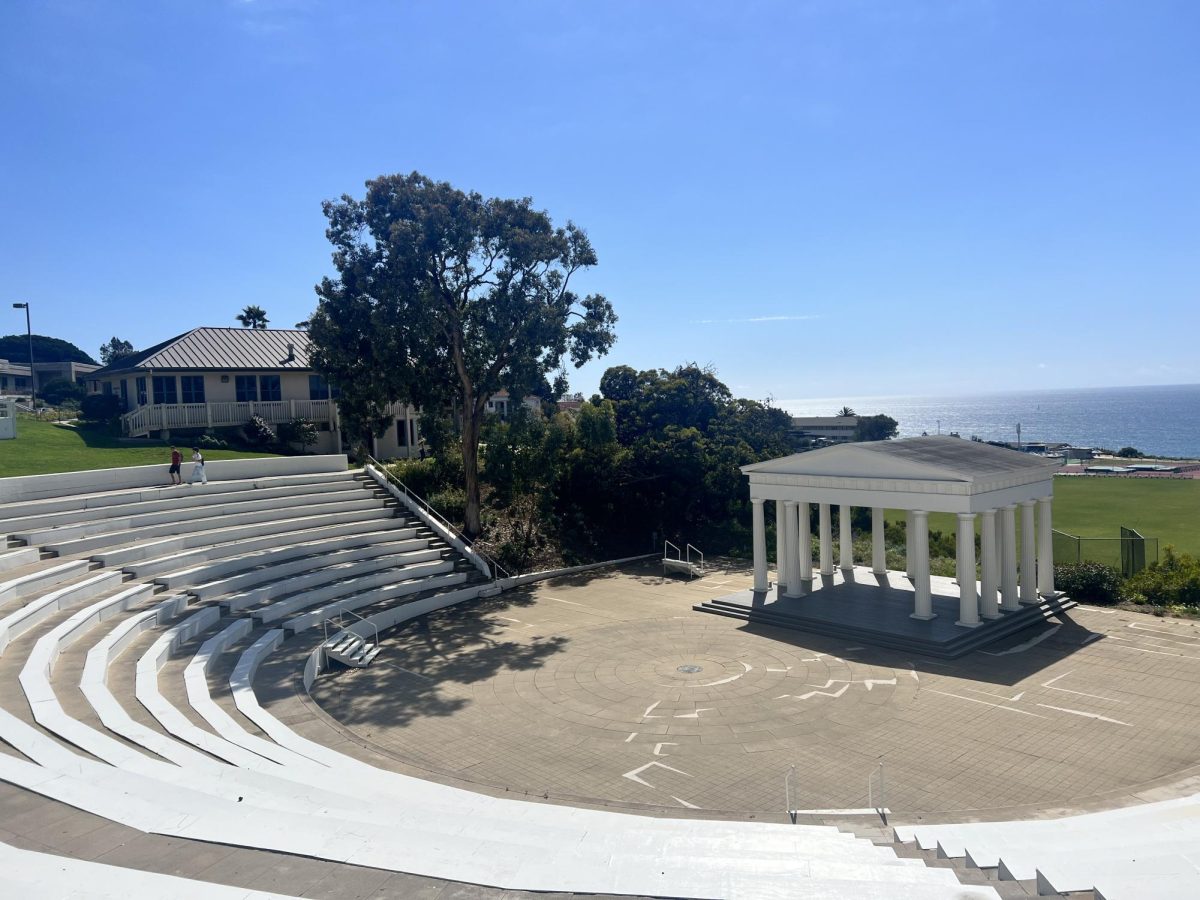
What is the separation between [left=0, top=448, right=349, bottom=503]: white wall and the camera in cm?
2838

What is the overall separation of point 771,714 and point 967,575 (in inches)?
356

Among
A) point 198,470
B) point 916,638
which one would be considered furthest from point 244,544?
point 916,638

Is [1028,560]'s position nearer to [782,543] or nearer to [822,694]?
[782,543]

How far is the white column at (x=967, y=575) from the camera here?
913 inches

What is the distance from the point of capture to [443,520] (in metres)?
34.8

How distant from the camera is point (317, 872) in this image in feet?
27.3

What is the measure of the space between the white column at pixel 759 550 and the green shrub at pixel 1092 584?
10.1 m

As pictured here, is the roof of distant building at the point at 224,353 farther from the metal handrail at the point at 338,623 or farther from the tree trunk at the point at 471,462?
the metal handrail at the point at 338,623

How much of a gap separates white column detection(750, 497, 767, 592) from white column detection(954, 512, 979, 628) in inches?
263

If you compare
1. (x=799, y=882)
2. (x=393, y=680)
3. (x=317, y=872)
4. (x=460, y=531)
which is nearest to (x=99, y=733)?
(x=317, y=872)

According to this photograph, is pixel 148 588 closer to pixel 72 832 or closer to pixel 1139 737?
pixel 72 832

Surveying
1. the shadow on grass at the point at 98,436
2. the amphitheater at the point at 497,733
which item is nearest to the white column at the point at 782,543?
the amphitheater at the point at 497,733

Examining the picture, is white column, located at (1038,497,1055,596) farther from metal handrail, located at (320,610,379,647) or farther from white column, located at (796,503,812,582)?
metal handrail, located at (320,610,379,647)

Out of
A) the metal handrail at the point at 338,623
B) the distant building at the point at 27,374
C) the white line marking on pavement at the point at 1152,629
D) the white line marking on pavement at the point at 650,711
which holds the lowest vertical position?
the white line marking on pavement at the point at 1152,629
